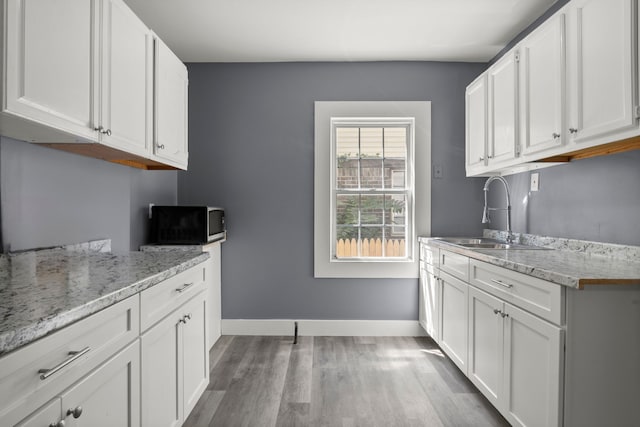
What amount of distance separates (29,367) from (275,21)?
264 cm

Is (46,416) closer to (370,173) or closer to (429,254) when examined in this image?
(429,254)

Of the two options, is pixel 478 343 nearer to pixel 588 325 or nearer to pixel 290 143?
pixel 588 325

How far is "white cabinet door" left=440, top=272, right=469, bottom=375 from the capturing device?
7.88 feet

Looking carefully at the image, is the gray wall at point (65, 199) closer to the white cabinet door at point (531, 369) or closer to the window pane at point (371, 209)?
the window pane at point (371, 209)

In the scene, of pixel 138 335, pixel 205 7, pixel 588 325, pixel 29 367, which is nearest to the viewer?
pixel 29 367

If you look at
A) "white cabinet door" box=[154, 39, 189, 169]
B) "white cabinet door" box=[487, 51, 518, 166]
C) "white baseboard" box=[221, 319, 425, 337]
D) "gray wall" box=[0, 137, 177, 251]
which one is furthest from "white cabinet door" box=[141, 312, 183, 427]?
"white cabinet door" box=[487, 51, 518, 166]

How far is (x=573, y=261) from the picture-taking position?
1.81 m

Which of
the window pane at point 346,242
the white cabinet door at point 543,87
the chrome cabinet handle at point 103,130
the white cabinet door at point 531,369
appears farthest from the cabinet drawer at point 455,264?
the chrome cabinet handle at point 103,130

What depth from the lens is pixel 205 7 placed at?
2557 mm

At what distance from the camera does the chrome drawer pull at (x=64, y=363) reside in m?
0.82

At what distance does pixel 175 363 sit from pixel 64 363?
0.81 meters

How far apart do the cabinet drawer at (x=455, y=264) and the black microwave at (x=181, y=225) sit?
1812 mm

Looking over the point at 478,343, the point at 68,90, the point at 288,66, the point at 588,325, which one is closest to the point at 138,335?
the point at 68,90

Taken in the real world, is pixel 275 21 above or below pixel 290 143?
above
